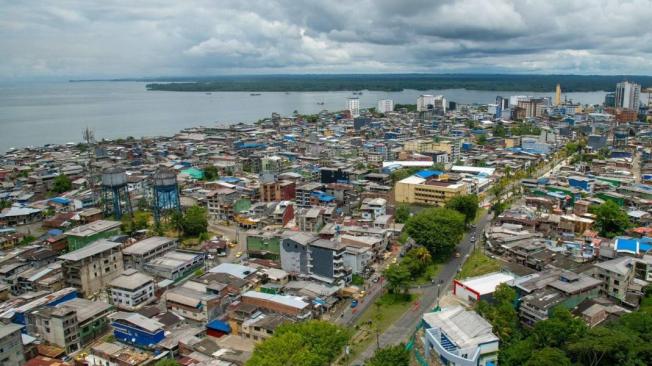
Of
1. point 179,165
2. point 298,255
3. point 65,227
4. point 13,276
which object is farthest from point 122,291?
point 179,165

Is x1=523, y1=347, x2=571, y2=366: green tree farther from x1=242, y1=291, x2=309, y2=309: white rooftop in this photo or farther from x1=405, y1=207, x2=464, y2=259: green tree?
x1=405, y1=207, x2=464, y2=259: green tree

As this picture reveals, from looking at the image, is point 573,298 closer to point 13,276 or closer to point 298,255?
point 298,255

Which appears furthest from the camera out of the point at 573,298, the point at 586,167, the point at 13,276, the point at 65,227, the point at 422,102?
the point at 422,102

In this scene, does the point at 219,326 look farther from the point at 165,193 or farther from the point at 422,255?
the point at 165,193

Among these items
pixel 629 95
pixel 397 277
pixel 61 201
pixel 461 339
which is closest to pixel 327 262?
pixel 397 277

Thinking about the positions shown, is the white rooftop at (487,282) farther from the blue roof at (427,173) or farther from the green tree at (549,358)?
the blue roof at (427,173)

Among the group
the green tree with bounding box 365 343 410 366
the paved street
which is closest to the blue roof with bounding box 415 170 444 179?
the paved street
